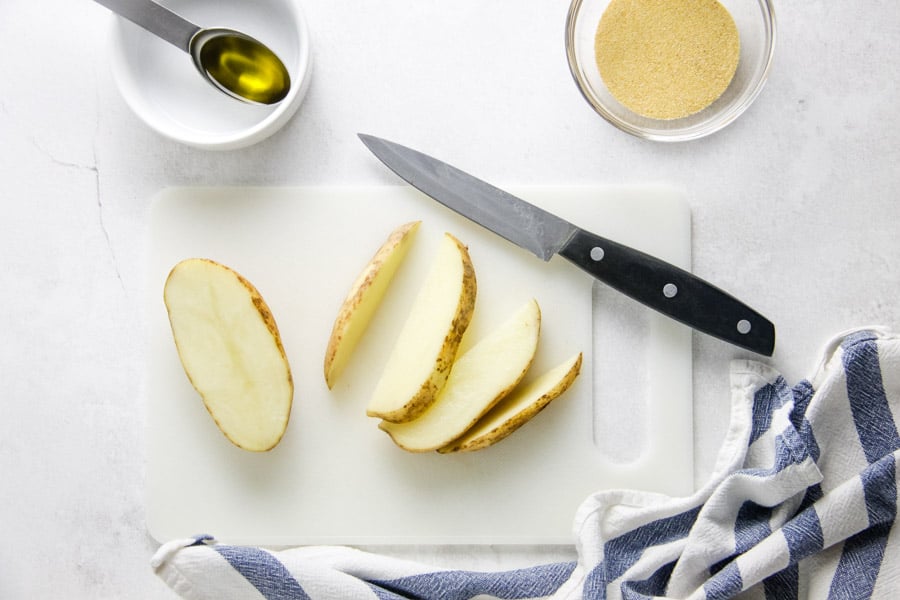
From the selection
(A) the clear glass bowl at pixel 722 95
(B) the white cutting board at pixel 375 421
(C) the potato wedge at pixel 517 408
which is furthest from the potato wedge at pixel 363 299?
(A) the clear glass bowl at pixel 722 95

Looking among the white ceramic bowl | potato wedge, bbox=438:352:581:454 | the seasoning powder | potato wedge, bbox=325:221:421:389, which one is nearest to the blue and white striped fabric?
potato wedge, bbox=438:352:581:454

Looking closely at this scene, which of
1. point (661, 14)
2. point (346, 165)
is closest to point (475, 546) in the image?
point (346, 165)

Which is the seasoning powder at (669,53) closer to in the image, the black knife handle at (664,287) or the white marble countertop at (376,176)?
the white marble countertop at (376,176)

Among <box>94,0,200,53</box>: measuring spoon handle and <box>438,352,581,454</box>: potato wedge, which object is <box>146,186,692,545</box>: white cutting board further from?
<box>94,0,200,53</box>: measuring spoon handle

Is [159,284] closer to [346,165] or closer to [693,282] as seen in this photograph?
[346,165]

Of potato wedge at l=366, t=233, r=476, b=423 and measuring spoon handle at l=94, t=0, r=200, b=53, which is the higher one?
measuring spoon handle at l=94, t=0, r=200, b=53

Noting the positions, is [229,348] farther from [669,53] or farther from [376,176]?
[669,53]
